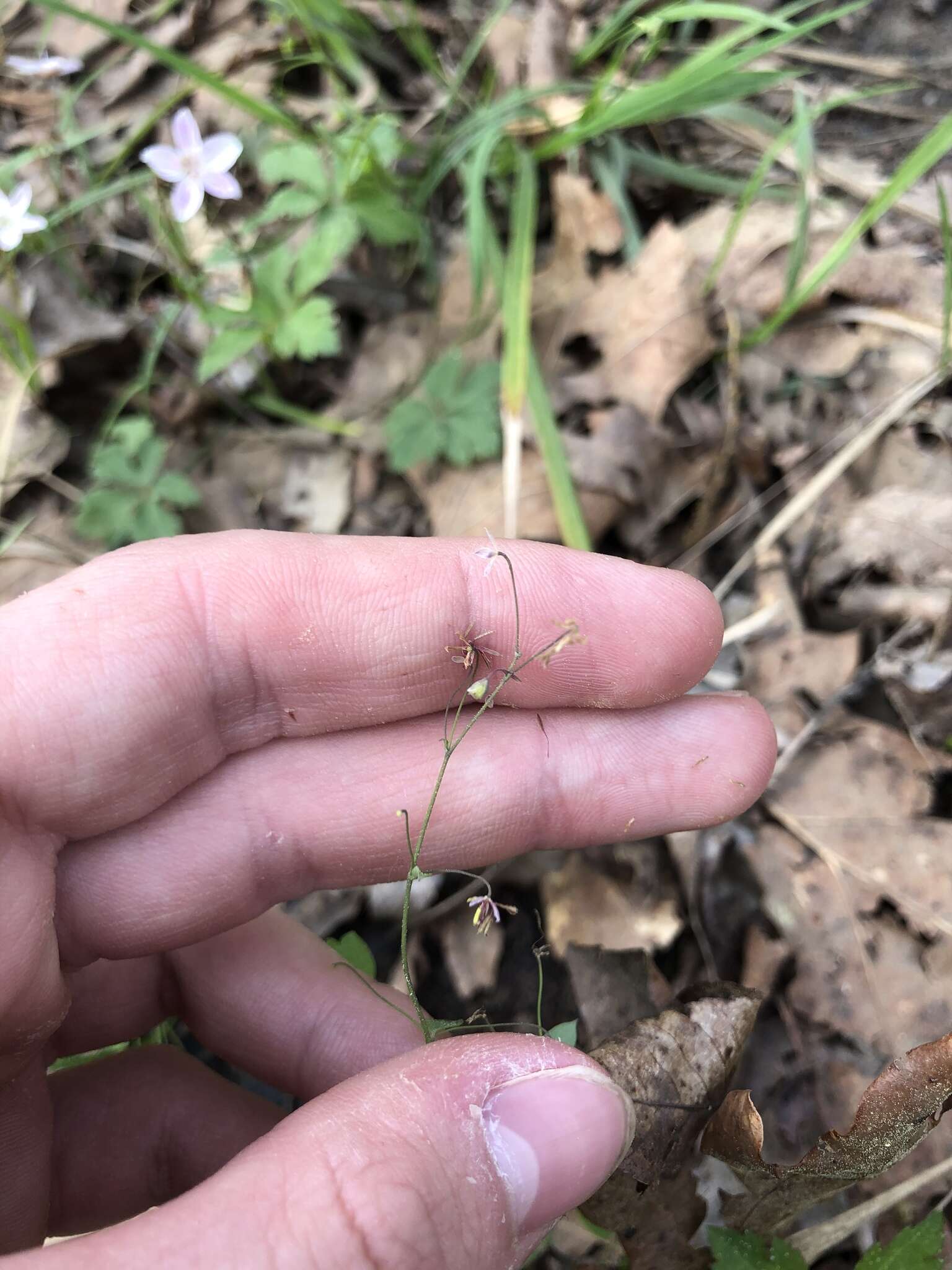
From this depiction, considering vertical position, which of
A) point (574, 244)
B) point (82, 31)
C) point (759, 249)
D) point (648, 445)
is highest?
point (82, 31)

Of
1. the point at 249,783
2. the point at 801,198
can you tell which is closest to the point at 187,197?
the point at 249,783

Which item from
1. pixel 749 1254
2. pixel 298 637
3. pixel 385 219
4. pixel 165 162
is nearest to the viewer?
pixel 749 1254

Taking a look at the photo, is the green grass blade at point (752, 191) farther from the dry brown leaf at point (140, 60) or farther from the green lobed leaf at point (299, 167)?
the dry brown leaf at point (140, 60)

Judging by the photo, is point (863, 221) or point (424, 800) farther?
point (863, 221)

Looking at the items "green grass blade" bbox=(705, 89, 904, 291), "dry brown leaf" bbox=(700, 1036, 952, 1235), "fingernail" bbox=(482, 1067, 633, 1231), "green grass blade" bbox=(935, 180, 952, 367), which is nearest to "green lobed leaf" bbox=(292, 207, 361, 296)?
"green grass blade" bbox=(705, 89, 904, 291)

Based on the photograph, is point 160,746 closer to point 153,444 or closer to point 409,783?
point 409,783

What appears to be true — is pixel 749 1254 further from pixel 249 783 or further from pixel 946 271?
pixel 946 271

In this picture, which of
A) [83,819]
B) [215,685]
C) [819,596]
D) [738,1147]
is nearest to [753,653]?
[819,596]
